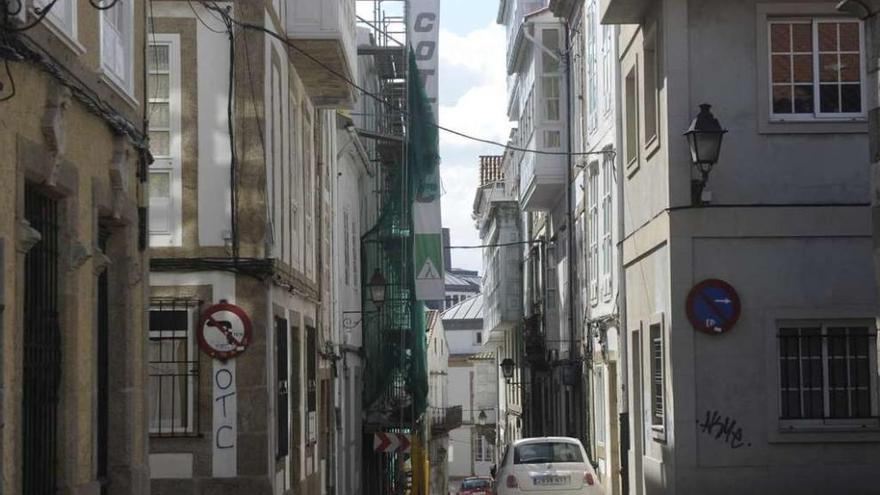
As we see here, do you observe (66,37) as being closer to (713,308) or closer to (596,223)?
(713,308)

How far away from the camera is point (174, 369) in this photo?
56.4ft

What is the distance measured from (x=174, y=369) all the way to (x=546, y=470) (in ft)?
19.3

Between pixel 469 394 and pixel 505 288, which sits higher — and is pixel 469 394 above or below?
below

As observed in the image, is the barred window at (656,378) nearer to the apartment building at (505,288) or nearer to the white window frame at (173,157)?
the white window frame at (173,157)

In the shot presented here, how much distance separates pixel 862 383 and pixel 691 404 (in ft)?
5.65

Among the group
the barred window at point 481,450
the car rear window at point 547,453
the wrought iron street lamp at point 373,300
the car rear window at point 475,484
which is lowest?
the barred window at point 481,450

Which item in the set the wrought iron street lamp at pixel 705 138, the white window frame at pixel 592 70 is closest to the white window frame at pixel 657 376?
the wrought iron street lamp at pixel 705 138

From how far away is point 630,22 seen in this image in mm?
17234

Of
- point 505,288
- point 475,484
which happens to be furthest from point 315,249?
point 475,484

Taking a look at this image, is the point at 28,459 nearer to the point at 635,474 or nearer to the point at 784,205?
the point at 784,205

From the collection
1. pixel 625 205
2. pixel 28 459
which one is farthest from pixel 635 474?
pixel 28 459

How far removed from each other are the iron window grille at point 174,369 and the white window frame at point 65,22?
7.09 m

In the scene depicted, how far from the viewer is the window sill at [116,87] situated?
36.3 ft

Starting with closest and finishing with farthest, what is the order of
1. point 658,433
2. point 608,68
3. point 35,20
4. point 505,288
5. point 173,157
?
point 35,20 → point 658,433 → point 173,157 → point 608,68 → point 505,288
